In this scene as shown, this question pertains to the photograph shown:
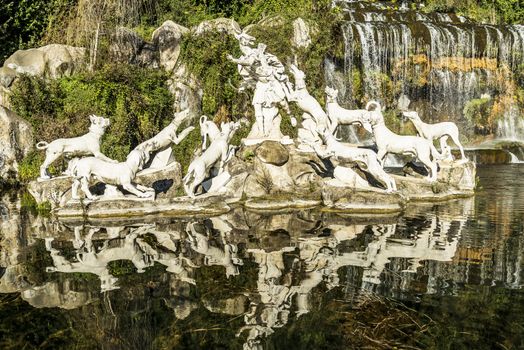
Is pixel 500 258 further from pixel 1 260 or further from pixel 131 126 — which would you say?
pixel 131 126

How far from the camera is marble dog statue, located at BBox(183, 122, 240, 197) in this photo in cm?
1147

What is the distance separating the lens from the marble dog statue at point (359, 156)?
11617mm

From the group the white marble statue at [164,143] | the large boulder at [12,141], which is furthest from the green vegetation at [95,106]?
the white marble statue at [164,143]

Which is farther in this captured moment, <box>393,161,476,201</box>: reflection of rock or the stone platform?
<box>393,161,476,201</box>: reflection of rock

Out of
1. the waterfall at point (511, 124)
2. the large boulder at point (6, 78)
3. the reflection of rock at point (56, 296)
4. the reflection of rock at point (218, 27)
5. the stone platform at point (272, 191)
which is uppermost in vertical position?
the reflection of rock at point (218, 27)

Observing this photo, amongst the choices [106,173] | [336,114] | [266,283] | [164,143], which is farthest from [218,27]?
[266,283]

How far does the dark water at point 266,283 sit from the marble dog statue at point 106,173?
0.96 m

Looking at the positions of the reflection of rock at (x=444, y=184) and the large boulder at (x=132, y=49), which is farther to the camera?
the large boulder at (x=132, y=49)

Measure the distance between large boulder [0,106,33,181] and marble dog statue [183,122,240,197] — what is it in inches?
292

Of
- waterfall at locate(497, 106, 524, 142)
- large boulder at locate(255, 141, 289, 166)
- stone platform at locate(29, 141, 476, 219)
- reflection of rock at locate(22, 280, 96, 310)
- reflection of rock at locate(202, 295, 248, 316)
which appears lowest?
reflection of rock at locate(202, 295, 248, 316)

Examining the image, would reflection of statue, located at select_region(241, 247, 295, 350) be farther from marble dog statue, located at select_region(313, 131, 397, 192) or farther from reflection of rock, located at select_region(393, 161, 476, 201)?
reflection of rock, located at select_region(393, 161, 476, 201)

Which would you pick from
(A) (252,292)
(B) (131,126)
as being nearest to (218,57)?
(B) (131,126)

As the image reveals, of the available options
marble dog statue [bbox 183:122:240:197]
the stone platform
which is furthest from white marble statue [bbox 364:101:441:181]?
marble dog statue [bbox 183:122:240:197]

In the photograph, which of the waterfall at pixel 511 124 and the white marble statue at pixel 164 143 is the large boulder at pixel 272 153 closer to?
the white marble statue at pixel 164 143
